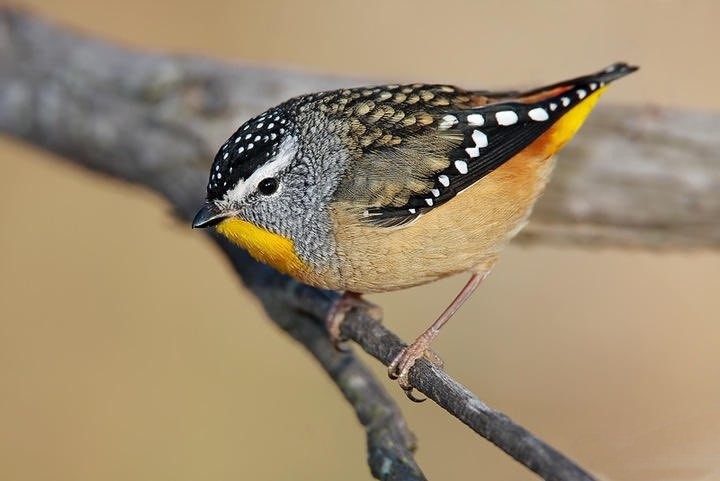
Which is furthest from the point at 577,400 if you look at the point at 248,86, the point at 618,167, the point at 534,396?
the point at 248,86

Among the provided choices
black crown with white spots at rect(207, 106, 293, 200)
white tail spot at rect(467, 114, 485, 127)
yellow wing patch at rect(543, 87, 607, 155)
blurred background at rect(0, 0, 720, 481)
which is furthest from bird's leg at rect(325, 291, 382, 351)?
blurred background at rect(0, 0, 720, 481)

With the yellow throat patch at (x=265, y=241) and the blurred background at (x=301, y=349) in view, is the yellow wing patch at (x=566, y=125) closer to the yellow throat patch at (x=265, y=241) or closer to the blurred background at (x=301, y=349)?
the yellow throat patch at (x=265, y=241)

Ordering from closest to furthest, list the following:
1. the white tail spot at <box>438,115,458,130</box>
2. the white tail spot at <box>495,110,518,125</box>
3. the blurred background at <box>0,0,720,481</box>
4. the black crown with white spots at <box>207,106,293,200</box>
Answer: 1. the black crown with white spots at <box>207,106,293,200</box>
2. the white tail spot at <box>438,115,458,130</box>
3. the white tail spot at <box>495,110,518,125</box>
4. the blurred background at <box>0,0,720,481</box>

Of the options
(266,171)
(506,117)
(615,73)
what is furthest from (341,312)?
(615,73)

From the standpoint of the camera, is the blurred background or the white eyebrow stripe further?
the blurred background

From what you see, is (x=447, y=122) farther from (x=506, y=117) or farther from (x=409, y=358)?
(x=409, y=358)

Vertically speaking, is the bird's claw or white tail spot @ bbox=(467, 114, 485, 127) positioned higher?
white tail spot @ bbox=(467, 114, 485, 127)

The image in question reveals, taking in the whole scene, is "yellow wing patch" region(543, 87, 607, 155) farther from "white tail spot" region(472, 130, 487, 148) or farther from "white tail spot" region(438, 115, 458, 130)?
"white tail spot" region(438, 115, 458, 130)

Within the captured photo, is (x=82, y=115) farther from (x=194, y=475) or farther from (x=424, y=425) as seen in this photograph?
(x=424, y=425)
